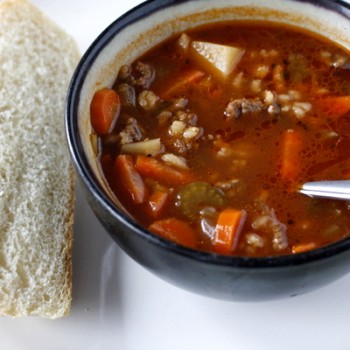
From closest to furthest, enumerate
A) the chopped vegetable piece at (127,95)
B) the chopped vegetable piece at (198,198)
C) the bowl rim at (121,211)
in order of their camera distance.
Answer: the bowl rim at (121,211) < the chopped vegetable piece at (198,198) < the chopped vegetable piece at (127,95)

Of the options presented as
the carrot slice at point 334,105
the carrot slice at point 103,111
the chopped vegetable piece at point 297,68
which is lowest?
the carrot slice at point 103,111

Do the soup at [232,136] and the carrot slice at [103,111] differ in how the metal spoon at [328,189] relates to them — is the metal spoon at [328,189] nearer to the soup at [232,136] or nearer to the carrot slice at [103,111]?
the soup at [232,136]

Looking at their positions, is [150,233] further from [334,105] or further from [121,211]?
[334,105]

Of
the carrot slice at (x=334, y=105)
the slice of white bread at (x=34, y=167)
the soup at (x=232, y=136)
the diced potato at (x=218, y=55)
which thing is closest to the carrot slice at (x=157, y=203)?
the soup at (x=232, y=136)

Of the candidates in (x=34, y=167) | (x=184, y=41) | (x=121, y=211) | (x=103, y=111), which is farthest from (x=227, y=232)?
(x=184, y=41)

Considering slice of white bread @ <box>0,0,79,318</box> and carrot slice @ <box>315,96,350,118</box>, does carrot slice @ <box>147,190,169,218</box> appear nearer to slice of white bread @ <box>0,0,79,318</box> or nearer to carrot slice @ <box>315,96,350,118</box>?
slice of white bread @ <box>0,0,79,318</box>
